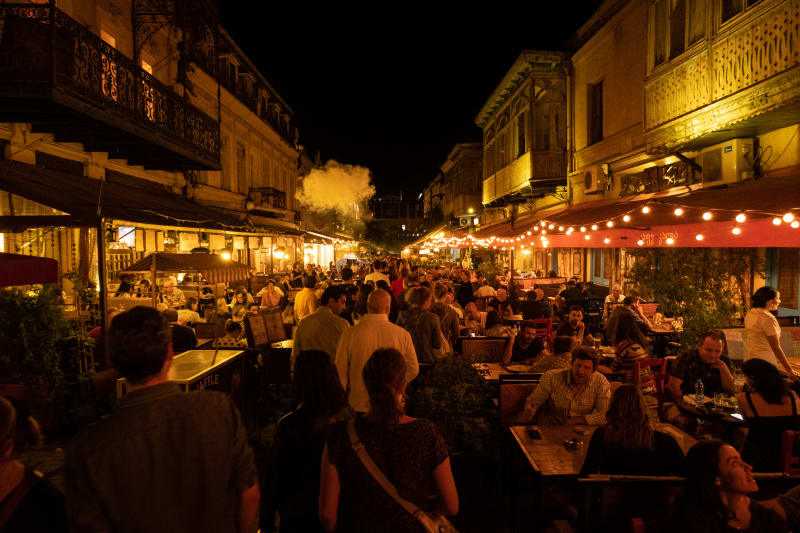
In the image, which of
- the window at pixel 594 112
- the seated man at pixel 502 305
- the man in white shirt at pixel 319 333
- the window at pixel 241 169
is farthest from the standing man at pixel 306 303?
the window at pixel 241 169

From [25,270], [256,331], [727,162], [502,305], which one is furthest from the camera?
[502,305]

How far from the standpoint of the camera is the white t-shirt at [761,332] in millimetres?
6234

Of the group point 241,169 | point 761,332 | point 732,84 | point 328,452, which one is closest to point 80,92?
point 328,452

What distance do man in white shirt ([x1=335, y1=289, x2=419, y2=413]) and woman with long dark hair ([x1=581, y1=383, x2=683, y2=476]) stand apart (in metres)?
1.74

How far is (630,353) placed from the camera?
707 cm

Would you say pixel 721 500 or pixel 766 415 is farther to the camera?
pixel 766 415

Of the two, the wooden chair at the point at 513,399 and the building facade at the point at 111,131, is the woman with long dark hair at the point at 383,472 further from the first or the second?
the building facade at the point at 111,131

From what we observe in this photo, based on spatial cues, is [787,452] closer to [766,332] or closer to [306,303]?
[766,332]

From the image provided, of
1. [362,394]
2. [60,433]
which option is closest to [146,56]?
[60,433]

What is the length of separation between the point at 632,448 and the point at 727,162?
995 cm

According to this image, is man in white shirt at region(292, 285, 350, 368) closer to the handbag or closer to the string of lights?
the handbag

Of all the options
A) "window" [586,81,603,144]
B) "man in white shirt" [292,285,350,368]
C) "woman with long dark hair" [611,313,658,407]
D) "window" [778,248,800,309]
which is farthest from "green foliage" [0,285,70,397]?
"window" [586,81,603,144]

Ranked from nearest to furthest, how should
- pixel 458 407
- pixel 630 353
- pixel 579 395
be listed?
1. pixel 579 395
2. pixel 458 407
3. pixel 630 353

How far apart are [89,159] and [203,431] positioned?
1193 cm
